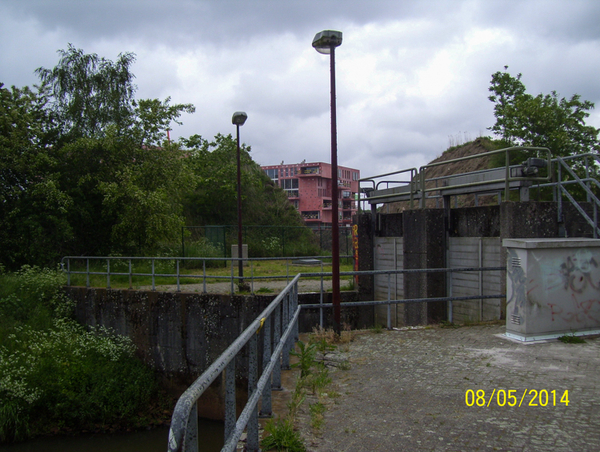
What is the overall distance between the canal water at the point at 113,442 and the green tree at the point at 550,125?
16503 millimetres

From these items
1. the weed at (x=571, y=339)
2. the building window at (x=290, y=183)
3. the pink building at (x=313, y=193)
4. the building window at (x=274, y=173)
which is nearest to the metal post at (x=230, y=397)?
the weed at (x=571, y=339)

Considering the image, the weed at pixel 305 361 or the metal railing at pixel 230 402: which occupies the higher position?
the metal railing at pixel 230 402

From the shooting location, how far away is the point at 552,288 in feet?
23.7

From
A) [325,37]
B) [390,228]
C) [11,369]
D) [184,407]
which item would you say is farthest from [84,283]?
[184,407]

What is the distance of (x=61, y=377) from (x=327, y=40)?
10.9m

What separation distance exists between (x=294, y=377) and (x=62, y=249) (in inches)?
688

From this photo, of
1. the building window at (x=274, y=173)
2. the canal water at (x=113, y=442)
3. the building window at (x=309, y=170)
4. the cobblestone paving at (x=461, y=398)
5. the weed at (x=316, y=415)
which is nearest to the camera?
the cobblestone paving at (x=461, y=398)

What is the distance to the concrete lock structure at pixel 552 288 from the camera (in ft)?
23.4

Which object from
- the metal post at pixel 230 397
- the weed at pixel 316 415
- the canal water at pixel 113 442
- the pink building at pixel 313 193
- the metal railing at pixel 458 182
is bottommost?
the canal water at pixel 113 442

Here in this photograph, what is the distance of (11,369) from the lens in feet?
43.3

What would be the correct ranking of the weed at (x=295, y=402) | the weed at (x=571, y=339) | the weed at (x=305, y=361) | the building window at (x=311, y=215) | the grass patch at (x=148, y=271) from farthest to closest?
the building window at (x=311, y=215) < the grass patch at (x=148, y=271) < the weed at (x=571, y=339) < the weed at (x=305, y=361) < the weed at (x=295, y=402)

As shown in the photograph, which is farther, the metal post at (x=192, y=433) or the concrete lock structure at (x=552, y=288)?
the concrete lock structure at (x=552, y=288)

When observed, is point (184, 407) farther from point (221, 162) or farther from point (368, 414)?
point (221, 162)
